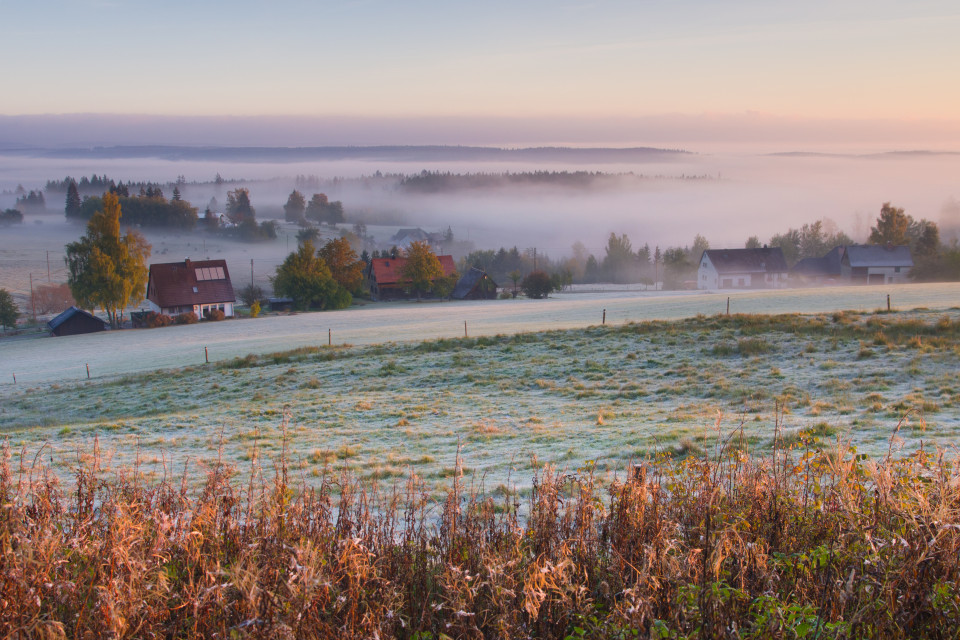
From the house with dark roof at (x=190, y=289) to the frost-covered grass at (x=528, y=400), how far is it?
43.9 meters

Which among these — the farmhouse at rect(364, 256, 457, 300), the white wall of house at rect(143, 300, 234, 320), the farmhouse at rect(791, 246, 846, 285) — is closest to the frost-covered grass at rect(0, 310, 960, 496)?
the white wall of house at rect(143, 300, 234, 320)

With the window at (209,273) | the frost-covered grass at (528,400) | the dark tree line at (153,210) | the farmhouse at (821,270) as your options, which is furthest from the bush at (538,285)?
the dark tree line at (153,210)

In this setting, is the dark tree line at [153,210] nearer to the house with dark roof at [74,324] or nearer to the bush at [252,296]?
the bush at [252,296]

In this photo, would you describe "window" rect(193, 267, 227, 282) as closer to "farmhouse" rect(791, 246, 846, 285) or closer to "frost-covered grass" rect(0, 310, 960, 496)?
"frost-covered grass" rect(0, 310, 960, 496)

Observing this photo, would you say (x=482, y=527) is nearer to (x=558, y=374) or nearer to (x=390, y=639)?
(x=390, y=639)

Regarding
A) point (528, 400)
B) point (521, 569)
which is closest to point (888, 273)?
point (528, 400)

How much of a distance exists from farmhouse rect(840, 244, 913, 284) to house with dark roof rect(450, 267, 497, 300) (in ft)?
150

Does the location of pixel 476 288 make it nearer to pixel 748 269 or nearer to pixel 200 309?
pixel 200 309

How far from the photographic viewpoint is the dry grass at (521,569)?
414cm

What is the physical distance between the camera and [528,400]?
17672 mm

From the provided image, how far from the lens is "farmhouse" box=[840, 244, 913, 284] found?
8375cm

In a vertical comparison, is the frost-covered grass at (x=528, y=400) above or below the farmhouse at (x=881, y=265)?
below

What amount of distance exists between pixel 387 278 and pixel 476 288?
40.4 feet

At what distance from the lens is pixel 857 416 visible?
12.3 m
